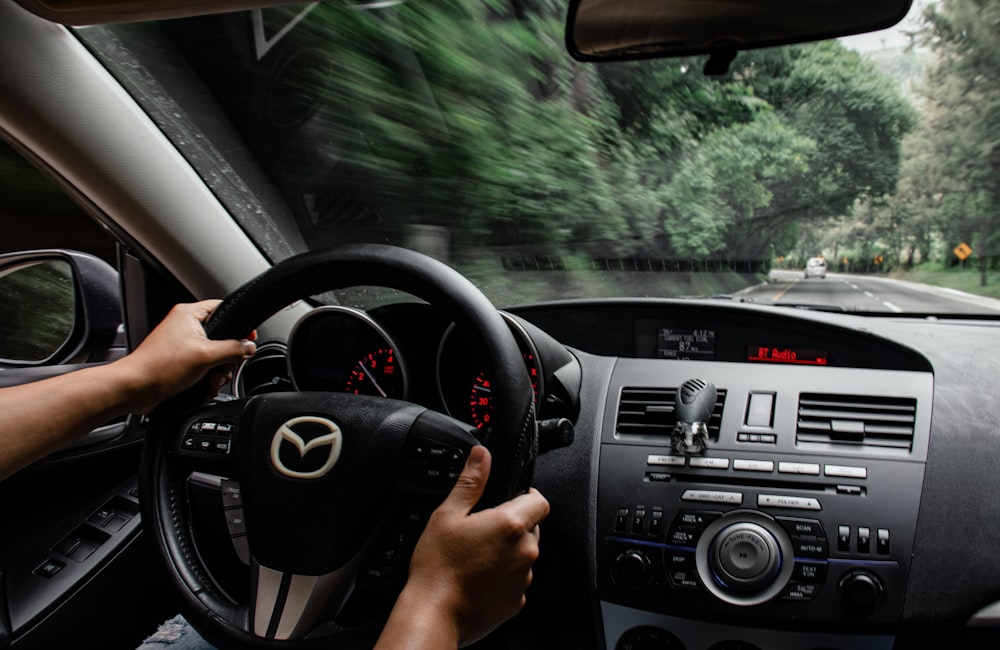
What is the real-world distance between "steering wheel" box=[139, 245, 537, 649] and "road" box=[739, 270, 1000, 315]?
4.78 ft

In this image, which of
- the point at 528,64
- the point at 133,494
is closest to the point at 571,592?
the point at 133,494

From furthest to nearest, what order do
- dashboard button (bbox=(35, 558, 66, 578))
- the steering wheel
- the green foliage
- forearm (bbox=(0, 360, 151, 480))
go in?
the green foliage
dashboard button (bbox=(35, 558, 66, 578))
forearm (bbox=(0, 360, 151, 480))
the steering wheel

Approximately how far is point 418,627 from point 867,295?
1.96 metres

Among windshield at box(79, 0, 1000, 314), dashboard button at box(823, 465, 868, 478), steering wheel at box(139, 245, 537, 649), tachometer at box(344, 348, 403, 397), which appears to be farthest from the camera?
windshield at box(79, 0, 1000, 314)

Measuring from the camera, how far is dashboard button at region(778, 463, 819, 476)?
2.09m

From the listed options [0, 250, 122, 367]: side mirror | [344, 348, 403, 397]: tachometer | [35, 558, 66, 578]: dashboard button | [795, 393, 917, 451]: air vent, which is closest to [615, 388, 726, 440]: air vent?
[795, 393, 917, 451]: air vent

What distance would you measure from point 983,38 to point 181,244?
2633mm

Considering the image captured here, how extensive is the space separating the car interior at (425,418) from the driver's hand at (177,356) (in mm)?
42

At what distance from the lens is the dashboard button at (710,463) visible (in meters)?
2.13

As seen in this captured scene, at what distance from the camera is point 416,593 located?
1.36 m

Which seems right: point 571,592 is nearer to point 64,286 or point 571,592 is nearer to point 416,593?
point 416,593

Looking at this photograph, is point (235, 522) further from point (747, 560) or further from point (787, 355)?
point (787, 355)

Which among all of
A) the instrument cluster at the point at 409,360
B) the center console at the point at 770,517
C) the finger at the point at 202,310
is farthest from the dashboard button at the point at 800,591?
the finger at the point at 202,310

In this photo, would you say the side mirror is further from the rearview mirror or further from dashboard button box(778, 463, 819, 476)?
dashboard button box(778, 463, 819, 476)
